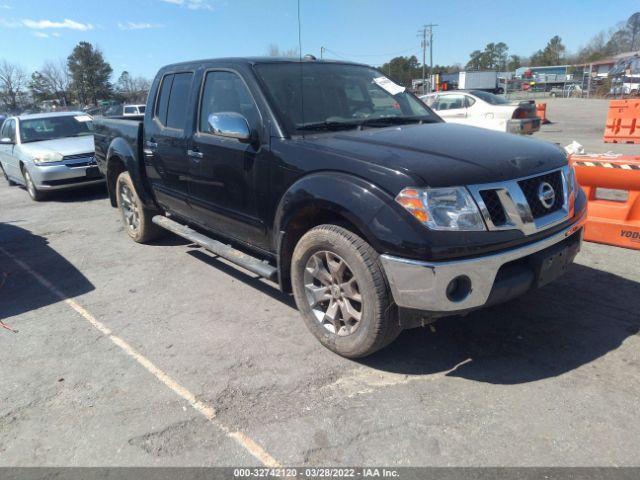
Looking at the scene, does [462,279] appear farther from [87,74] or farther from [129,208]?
[87,74]

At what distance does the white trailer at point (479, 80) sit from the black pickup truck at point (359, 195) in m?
50.8

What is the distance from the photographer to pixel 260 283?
4.70 meters

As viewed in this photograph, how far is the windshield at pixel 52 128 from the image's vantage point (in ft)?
32.2

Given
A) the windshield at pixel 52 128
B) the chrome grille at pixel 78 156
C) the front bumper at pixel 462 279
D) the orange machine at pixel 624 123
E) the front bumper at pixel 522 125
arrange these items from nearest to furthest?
1. the front bumper at pixel 462 279
2. the chrome grille at pixel 78 156
3. the windshield at pixel 52 128
4. the front bumper at pixel 522 125
5. the orange machine at pixel 624 123

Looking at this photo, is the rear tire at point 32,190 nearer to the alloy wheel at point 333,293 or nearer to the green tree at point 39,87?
the alloy wheel at point 333,293

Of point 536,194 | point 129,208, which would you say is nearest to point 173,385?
point 536,194

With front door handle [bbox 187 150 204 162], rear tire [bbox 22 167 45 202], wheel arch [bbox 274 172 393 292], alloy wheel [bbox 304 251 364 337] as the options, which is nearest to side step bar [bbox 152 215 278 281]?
wheel arch [bbox 274 172 393 292]

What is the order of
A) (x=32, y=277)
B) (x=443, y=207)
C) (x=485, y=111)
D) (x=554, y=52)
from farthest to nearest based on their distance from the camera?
(x=554, y=52), (x=485, y=111), (x=32, y=277), (x=443, y=207)

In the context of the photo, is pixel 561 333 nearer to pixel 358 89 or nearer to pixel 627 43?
pixel 358 89

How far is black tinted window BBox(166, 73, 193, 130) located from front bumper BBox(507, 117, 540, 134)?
10.4 m

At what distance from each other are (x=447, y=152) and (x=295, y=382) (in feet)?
5.63

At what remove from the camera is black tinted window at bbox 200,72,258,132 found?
3750mm

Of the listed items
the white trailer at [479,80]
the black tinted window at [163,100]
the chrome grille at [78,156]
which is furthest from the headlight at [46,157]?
the white trailer at [479,80]

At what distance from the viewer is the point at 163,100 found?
16.4 ft
